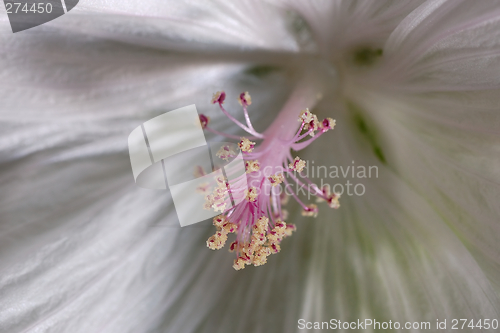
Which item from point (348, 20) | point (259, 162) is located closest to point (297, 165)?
point (259, 162)

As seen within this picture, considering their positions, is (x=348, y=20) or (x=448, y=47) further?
(x=348, y=20)

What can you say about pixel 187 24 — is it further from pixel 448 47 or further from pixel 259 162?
pixel 448 47

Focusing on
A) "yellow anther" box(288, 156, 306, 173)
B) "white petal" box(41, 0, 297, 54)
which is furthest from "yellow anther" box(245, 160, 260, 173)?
"white petal" box(41, 0, 297, 54)

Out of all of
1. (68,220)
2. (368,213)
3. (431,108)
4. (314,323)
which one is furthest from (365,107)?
(68,220)

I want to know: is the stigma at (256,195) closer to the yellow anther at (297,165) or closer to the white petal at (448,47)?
the yellow anther at (297,165)

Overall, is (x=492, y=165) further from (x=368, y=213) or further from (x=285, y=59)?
(x=285, y=59)

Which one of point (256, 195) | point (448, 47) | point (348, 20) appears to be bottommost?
point (256, 195)

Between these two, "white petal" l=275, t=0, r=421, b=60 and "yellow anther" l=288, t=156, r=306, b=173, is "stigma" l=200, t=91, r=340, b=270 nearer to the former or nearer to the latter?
"yellow anther" l=288, t=156, r=306, b=173
